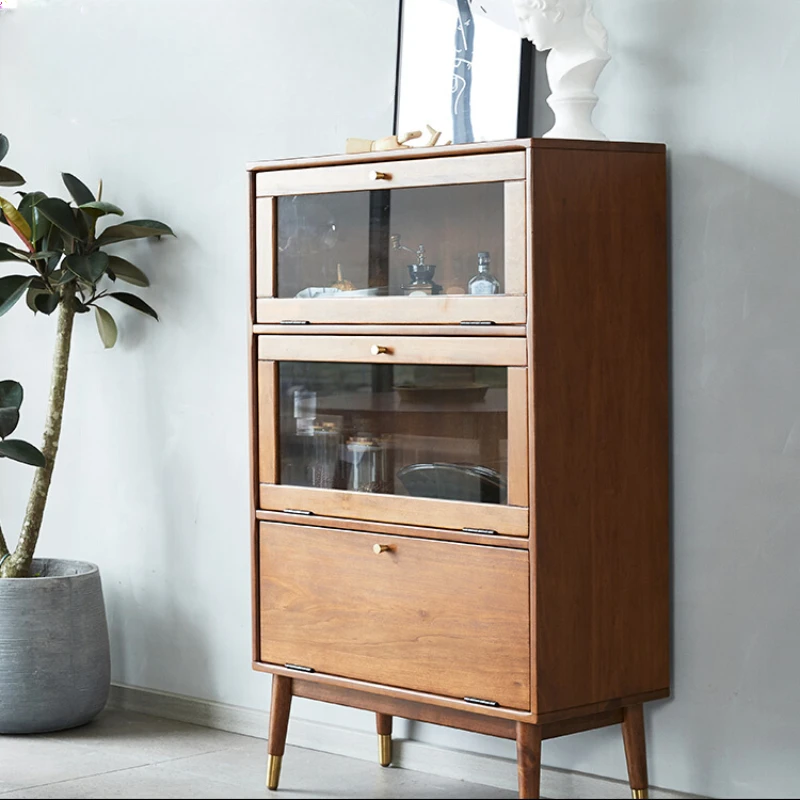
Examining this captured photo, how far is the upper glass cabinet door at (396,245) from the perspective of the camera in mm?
2584

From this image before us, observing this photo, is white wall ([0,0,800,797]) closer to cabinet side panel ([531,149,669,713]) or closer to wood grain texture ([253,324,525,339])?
cabinet side panel ([531,149,669,713])

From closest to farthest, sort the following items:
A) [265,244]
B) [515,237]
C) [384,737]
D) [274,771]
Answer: [515,237], [265,244], [274,771], [384,737]

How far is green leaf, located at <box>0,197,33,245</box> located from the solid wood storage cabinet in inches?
35.6

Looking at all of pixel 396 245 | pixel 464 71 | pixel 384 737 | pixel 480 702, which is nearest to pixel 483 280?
pixel 396 245

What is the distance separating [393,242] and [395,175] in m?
0.14

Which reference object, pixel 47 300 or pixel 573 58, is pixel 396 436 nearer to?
pixel 573 58

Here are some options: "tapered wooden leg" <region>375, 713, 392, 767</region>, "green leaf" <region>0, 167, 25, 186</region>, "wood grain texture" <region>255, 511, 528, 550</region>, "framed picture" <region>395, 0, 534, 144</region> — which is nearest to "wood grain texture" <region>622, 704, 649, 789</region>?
"wood grain texture" <region>255, 511, 528, 550</region>

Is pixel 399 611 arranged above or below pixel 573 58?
below

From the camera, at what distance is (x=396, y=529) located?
108 inches

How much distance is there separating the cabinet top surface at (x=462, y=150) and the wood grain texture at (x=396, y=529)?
76 cm

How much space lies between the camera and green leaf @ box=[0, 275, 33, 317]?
11.4 feet

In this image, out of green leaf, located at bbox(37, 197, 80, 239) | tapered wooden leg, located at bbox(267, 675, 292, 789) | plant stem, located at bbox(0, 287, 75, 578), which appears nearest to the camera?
tapered wooden leg, located at bbox(267, 675, 292, 789)

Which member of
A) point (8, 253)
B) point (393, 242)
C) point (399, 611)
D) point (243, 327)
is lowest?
point (399, 611)

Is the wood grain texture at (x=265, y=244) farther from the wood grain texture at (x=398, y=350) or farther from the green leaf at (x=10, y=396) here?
the green leaf at (x=10, y=396)
